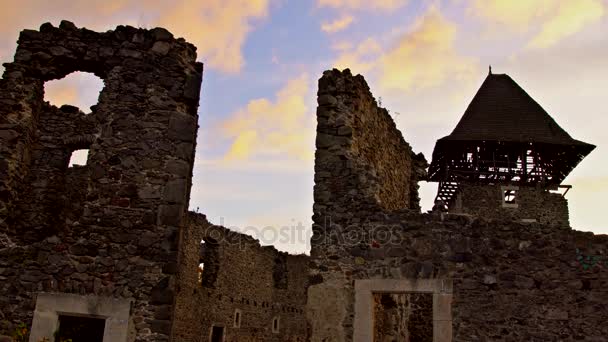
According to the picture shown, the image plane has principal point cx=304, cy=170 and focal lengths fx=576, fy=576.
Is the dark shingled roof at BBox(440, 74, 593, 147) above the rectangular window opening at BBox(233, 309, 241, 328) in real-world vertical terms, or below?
above

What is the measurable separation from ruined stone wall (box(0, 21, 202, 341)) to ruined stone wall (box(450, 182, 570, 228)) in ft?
55.4

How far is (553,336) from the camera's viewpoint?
294 inches

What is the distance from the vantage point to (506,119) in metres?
24.2

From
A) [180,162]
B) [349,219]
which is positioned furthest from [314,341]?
[180,162]

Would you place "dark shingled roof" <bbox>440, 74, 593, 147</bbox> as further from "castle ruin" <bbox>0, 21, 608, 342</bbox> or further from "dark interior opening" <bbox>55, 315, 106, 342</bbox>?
"dark interior opening" <bbox>55, 315, 106, 342</bbox>

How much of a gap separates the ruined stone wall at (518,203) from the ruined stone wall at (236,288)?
7042 millimetres

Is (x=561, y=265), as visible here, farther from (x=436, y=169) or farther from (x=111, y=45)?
(x=436, y=169)

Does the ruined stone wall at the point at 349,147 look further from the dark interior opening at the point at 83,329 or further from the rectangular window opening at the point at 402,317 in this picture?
the dark interior opening at the point at 83,329

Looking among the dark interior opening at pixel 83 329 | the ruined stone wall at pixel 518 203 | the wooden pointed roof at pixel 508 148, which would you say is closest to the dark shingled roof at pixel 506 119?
the wooden pointed roof at pixel 508 148

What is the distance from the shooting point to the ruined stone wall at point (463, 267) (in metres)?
7.56

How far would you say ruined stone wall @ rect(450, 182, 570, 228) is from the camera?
890 inches

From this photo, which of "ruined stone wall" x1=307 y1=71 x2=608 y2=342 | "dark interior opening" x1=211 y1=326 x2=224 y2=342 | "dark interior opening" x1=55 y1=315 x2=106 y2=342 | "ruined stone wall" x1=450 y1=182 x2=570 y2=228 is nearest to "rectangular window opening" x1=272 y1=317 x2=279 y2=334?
"dark interior opening" x1=211 y1=326 x2=224 y2=342

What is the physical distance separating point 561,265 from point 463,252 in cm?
127

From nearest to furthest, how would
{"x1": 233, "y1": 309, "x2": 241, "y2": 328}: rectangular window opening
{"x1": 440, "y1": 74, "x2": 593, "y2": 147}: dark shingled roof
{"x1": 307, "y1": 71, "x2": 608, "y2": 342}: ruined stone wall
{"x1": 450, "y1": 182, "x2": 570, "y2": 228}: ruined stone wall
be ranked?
{"x1": 307, "y1": 71, "x2": 608, "y2": 342}: ruined stone wall, {"x1": 233, "y1": 309, "x2": 241, "y2": 328}: rectangular window opening, {"x1": 450, "y1": 182, "x2": 570, "y2": 228}: ruined stone wall, {"x1": 440, "y1": 74, "x2": 593, "y2": 147}: dark shingled roof
